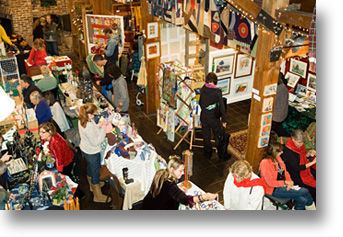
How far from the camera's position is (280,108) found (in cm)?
643

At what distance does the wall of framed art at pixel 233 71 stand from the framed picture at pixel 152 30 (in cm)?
127

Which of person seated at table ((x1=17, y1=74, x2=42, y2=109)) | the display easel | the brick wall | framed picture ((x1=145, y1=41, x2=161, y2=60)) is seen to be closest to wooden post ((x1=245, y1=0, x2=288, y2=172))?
the display easel

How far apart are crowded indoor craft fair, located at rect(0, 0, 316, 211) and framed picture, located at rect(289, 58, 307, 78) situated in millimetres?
24

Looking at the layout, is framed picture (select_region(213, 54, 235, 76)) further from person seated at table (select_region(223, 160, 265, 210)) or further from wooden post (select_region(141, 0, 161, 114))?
person seated at table (select_region(223, 160, 265, 210))

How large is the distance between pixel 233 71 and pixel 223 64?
14.4 inches

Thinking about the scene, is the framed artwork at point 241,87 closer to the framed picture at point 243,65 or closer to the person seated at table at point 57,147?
the framed picture at point 243,65

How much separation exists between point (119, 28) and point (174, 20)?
3196 millimetres

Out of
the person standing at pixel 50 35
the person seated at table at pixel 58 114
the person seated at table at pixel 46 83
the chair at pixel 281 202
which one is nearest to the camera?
the chair at pixel 281 202

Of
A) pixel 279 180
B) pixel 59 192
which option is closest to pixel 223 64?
pixel 279 180

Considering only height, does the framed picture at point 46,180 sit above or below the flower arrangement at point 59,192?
above

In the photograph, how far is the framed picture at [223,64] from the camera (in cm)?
836

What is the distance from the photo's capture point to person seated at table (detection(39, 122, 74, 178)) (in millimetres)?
5023

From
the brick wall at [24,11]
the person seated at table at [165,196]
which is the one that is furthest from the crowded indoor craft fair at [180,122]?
the brick wall at [24,11]

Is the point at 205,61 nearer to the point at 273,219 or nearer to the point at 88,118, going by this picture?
the point at 88,118
